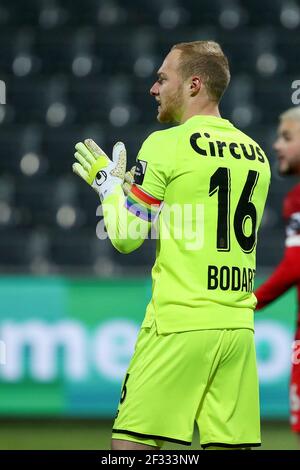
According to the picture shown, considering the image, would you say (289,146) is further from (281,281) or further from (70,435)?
(70,435)

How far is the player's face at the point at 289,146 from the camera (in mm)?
4180

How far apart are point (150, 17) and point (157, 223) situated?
765cm

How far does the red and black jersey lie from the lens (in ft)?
14.4

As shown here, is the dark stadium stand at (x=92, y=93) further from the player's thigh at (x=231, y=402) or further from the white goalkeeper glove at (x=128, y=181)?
the player's thigh at (x=231, y=402)

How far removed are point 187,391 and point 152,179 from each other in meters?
0.66

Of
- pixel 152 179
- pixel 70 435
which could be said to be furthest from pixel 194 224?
pixel 70 435

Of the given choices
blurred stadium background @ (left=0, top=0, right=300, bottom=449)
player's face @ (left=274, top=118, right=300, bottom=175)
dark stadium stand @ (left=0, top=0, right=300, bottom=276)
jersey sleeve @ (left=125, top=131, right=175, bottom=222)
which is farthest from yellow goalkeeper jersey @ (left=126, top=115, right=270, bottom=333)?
dark stadium stand @ (left=0, top=0, right=300, bottom=276)

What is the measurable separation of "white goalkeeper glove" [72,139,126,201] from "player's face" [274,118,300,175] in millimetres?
1021

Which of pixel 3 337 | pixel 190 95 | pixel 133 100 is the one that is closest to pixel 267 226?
pixel 133 100

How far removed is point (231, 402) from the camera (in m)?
3.19

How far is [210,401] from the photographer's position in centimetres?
319

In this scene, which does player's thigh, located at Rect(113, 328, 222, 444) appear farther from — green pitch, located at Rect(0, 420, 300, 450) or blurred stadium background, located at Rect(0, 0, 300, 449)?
blurred stadium background, located at Rect(0, 0, 300, 449)

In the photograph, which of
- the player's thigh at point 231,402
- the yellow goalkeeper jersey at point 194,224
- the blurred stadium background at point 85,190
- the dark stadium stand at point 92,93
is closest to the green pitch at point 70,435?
the blurred stadium background at point 85,190

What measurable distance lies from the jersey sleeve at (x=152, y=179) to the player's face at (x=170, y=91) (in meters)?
0.18
